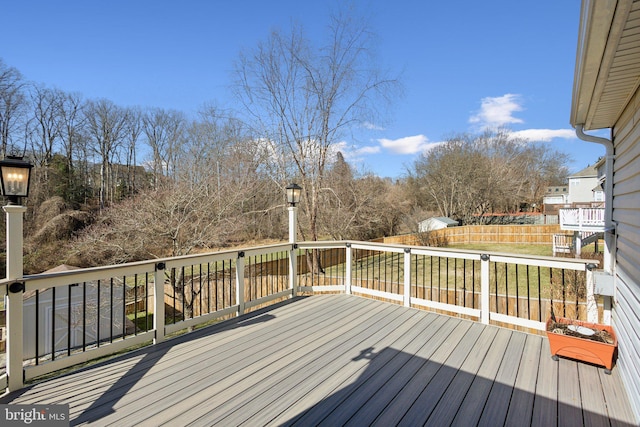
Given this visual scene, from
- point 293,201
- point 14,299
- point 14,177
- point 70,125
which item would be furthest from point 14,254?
point 70,125

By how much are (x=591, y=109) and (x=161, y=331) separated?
15.3ft

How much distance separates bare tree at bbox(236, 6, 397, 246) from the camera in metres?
6.92

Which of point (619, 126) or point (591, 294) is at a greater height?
point (619, 126)

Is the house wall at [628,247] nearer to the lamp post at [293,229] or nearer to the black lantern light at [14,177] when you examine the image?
the lamp post at [293,229]

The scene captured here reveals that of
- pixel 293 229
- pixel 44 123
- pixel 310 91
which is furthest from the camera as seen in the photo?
pixel 44 123

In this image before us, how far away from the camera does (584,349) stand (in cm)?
241

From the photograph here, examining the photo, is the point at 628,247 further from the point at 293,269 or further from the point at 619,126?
the point at 293,269

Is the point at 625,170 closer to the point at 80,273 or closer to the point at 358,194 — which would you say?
the point at 80,273

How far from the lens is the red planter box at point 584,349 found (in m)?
2.31

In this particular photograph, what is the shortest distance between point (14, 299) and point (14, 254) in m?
0.34

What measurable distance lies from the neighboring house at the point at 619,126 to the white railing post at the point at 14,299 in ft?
12.1

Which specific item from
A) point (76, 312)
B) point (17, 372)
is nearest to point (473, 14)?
point (17, 372)

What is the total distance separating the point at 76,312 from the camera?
7156 mm

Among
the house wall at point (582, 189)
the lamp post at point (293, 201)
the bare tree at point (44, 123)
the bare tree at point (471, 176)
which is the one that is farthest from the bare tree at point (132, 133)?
the house wall at point (582, 189)
